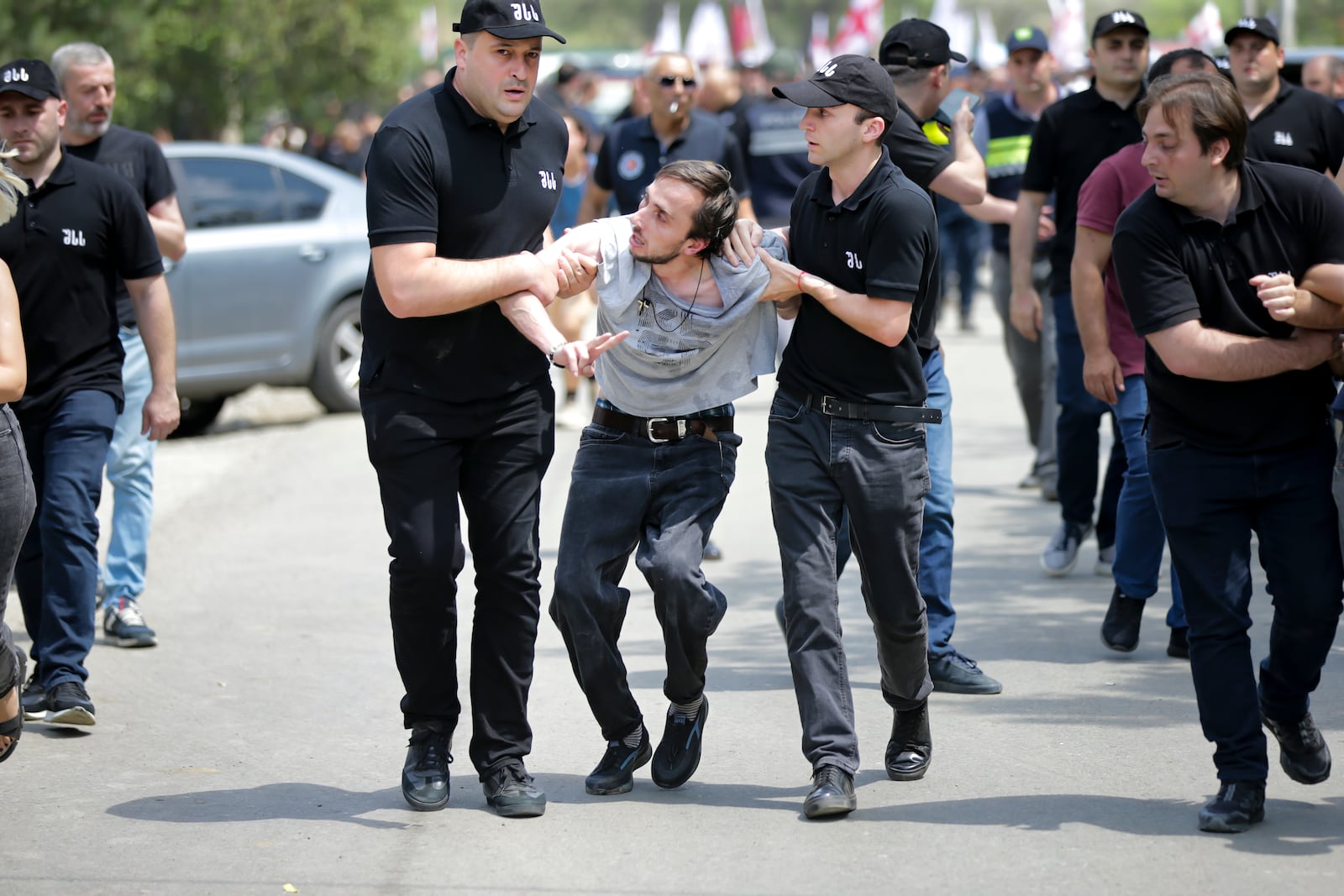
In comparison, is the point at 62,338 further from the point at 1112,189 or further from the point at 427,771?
the point at 1112,189

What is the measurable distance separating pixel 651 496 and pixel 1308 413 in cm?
177

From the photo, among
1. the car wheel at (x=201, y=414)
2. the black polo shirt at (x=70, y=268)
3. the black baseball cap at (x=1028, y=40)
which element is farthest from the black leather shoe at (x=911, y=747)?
the car wheel at (x=201, y=414)

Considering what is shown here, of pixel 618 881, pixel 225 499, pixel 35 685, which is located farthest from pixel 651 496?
pixel 225 499

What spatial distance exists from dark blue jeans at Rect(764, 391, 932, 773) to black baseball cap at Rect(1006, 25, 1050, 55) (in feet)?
19.5

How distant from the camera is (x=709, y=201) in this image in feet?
16.6

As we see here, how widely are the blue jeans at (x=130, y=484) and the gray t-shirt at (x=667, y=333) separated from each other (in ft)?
9.57

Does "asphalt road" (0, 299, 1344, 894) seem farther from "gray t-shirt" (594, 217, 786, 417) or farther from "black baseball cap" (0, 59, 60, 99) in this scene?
"black baseball cap" (0, 59, 60, 99)

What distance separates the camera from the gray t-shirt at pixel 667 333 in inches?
201

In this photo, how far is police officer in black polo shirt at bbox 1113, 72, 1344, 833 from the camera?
183 inches

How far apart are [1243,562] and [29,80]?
4266mm

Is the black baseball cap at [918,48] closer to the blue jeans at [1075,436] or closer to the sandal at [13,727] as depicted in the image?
the blue jeans at [1075,436]

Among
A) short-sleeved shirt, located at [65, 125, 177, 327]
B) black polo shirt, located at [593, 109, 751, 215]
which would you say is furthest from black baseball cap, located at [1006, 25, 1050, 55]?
short-sleeved shirt, located at [65, 125, 177, 327]

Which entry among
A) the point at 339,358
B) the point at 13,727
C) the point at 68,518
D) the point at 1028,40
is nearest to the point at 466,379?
the point at 13,727

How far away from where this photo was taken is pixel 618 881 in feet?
14.7
